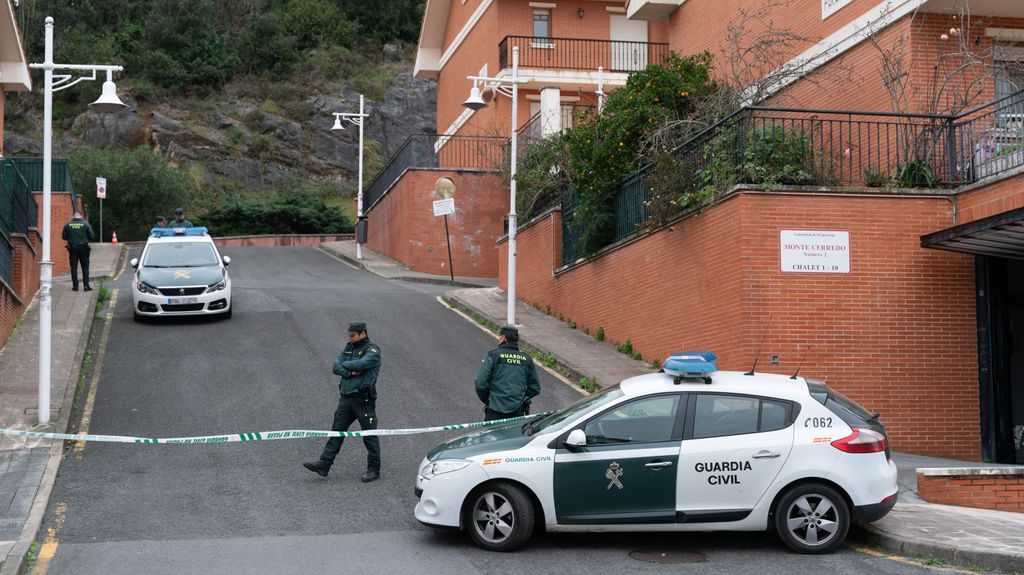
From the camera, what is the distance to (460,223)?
105 ft

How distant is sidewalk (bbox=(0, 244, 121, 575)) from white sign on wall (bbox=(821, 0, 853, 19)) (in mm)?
13518

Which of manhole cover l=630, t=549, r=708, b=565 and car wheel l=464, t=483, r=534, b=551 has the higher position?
car wheel l=464, t=483, r=534, b=551

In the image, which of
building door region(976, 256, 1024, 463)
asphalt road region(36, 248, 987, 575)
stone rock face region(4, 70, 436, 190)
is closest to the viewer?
asphalt road region(36, 248, 987, 575)

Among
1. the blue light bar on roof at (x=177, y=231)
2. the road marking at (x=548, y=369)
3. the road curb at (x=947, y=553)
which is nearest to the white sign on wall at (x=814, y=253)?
the road marking at (x=548, y=369)

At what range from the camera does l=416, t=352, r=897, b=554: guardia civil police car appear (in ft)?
27.1

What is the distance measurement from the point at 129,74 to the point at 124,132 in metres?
7.96

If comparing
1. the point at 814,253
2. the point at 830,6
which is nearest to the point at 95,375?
the point at 814,253

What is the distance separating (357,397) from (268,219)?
40.9 metres

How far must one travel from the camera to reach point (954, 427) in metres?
13.3

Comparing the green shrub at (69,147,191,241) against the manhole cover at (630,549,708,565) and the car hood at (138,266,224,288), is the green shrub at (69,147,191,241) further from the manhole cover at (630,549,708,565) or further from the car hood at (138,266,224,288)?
the manhole cover at (630,549,708,565)

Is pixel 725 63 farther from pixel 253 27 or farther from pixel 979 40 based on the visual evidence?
pixel 253 27

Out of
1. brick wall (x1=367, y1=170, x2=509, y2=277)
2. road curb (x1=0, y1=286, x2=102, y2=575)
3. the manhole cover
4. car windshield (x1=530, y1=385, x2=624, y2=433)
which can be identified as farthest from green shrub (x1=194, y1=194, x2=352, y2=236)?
the manhole cover

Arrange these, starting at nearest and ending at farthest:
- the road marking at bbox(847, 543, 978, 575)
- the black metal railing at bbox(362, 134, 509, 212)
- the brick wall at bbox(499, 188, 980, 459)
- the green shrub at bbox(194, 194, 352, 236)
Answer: the road marking at bbox(847, 543, 978, 575)
the brick wall at bbox(499, 188, 980, 459)
the black metal railing at bbox(362, 134, 509, 212)
the green shrub at bbox(194, 194, 352, 236)

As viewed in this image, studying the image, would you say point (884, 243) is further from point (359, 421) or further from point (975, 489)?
point (359, 421)
